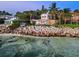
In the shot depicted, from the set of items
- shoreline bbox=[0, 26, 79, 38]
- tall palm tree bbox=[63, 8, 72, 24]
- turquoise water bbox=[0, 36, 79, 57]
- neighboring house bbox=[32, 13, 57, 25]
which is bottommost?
turquoise water bbox=[0, 36, 79, 57]

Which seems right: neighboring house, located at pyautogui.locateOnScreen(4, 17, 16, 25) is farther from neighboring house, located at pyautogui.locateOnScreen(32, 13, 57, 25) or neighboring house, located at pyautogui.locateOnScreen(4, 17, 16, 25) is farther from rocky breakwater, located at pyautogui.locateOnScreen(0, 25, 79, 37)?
neighboring house, located at pyautogui.locateOnScreen(32, 13, 57, 25)

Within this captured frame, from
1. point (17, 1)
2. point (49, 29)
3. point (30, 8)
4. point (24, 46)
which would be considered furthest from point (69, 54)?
point (17, 1)

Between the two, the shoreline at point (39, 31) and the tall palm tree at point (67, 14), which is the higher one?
the tall palm tree at point (67, 14)

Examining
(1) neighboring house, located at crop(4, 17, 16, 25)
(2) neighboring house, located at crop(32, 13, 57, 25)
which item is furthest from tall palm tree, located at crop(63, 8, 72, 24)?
(1) neighboring house, located at crop(4, 17, 16, 25)

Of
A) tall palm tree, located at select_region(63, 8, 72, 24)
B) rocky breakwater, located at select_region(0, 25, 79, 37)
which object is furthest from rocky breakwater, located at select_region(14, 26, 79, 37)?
tall palm tree, located at select_region(63, 8, 72, 24)

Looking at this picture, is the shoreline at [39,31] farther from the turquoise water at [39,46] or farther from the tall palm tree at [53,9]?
the tall palm tree at [53,9]

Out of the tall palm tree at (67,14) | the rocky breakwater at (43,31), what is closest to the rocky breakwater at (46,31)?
the rocky breakwater at (43,31)

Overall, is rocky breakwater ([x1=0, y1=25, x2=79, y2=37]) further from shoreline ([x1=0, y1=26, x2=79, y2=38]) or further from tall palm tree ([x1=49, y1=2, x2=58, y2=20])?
tall palm tree ([x1=49, y1=2, x2=58, y2=20])

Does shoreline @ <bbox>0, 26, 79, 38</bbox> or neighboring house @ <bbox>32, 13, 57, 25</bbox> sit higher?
neighboring house @ <bbox>32, 13, 57, 25</bbox>
